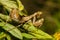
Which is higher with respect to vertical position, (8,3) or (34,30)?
(8,3)

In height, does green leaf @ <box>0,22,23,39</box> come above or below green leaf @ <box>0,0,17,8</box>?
below

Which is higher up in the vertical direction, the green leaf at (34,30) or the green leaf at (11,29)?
the green leaf at (34,30)

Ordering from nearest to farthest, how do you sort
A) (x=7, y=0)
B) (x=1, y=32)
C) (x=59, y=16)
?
1. (x=1, y=32)
2. (x=7, y=0)
3. (x=59, y=16)

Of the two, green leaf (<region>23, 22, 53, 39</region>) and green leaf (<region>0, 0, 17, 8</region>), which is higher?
green leaf (<region>0, 0, 17, 8</region>)

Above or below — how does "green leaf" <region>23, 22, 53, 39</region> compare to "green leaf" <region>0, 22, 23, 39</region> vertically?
above

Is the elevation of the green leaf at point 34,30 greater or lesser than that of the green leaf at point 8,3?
lesser

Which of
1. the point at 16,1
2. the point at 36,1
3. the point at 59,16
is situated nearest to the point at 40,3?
the point at 36,1

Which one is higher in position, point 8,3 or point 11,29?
point 8,3

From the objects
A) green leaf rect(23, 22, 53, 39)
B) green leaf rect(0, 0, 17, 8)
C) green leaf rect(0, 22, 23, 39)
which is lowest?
green leaf rect(0, 22, 23, 39)

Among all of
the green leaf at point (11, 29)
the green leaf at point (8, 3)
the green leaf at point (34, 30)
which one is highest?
the green leaf at point (8, 3)

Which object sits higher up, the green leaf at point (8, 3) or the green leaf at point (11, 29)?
the green leaf at point (8, 3)

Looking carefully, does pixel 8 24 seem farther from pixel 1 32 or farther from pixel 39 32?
pixel 39 32
